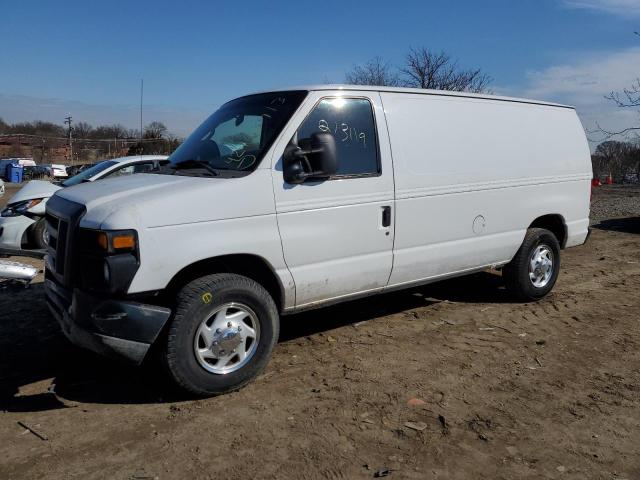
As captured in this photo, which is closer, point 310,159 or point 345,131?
point 310,159

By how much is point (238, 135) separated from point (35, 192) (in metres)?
5.80

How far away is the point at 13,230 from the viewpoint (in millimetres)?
8570

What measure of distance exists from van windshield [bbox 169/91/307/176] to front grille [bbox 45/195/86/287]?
2.93 ft

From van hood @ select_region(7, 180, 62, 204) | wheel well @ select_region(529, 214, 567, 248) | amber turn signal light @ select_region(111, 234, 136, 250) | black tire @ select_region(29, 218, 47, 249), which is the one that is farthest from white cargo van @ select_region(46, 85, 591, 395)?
van hood @ select_region(7, 180, 62, 204)

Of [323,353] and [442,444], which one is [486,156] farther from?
[442,444]

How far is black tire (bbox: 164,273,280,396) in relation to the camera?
369 cm

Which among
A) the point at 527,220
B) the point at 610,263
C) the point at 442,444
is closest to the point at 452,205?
the point at 527,220

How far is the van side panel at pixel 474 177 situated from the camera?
4902 mm

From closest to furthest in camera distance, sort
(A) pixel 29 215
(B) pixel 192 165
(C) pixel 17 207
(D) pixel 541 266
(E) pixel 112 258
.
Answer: (E) pixel 112 258 < (B) pixel 192 165 < (D) pixel 541 266 < (A) pixel 29 215 < (C) pixel 17 207

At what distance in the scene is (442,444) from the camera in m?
3.35

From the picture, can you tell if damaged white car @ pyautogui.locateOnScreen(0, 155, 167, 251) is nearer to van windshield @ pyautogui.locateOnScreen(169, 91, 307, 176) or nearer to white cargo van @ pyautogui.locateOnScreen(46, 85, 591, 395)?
van windshield @ pyautogui.locateOnScreen(169, 91, 307, 176)

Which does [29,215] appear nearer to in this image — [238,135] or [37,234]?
[37,234]

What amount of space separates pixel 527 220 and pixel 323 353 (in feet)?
9.06

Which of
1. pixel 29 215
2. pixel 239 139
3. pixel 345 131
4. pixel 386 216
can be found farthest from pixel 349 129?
pixel 29 215
